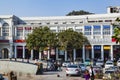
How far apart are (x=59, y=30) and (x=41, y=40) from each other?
15416mm

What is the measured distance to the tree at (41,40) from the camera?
270 ft

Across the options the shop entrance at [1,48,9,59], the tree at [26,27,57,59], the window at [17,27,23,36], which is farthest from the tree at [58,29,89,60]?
the shop entrance at [1,48,9,59]

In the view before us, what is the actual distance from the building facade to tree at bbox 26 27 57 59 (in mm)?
4861

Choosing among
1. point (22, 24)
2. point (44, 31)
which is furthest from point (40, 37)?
point (22, 24)

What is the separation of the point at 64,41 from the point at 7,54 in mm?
22416

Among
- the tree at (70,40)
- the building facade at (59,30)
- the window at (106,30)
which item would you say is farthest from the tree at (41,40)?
the window at (106,30)

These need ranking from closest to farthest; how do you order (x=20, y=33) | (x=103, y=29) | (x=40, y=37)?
(x=40, y=37) → (x=103, y=29) → (x=20, y=33)

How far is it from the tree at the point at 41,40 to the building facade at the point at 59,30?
4861 mm

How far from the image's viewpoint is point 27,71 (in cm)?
4441

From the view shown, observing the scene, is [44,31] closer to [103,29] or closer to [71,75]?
[103,29]

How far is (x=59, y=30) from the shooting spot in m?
97.2

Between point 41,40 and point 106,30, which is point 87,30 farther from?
point 41,40

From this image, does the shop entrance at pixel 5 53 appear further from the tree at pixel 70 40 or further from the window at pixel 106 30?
the window at pixel 106 30

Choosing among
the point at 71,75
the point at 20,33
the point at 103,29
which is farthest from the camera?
the point at 20,33
